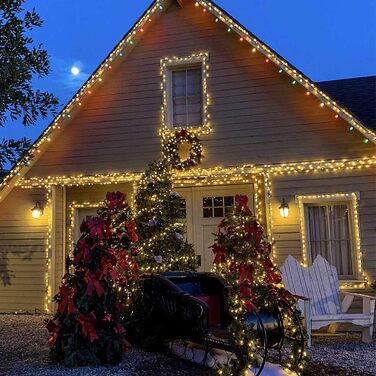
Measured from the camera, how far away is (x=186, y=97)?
33.9 ft

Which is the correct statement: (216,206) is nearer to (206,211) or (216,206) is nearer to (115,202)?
(206,211)

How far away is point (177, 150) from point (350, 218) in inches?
134

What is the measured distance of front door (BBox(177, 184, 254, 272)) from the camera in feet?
33.6

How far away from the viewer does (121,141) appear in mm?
10336

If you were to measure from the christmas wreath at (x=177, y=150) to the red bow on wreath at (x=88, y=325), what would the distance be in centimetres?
437

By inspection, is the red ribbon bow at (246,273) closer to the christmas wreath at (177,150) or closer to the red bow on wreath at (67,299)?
the red bow on wreath at (67,299)

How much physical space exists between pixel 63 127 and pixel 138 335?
534 cm

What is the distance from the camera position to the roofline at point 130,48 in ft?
28.9

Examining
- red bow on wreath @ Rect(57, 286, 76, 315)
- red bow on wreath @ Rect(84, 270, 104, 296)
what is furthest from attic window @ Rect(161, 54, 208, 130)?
red bow on wreath @ Rect(57, 286, 76, 315)

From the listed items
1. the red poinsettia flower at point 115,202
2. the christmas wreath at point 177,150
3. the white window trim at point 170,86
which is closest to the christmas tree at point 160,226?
the christmas wreath at point 177,150

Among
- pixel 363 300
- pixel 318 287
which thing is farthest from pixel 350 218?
pixel 363 300

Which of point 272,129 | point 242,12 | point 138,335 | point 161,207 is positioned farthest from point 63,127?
Result: point 242,12

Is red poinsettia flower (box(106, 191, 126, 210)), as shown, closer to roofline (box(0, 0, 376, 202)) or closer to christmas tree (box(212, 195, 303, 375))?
christmas tree (box(212, 195, 303, 375))

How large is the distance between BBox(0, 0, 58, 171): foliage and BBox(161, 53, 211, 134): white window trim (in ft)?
15.8
